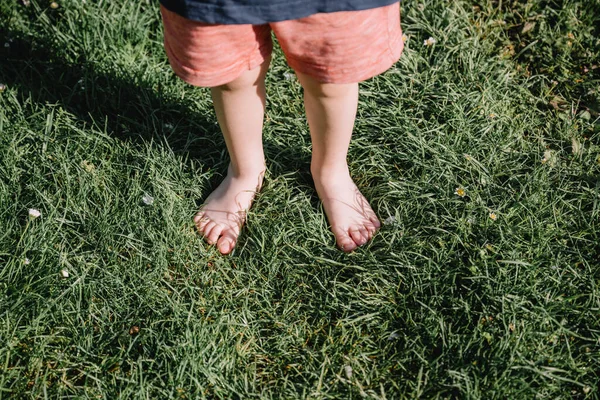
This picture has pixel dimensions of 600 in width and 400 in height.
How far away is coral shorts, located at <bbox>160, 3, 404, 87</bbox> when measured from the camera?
1396 millimetres

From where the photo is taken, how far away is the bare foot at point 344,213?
203 cm

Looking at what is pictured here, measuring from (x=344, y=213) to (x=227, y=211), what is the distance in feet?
1.33

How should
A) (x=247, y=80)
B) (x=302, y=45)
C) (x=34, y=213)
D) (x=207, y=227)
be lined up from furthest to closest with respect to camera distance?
(x=207, y=227) → (x=34, y=213) → (x=247, y=80) → (x=302, y=45)

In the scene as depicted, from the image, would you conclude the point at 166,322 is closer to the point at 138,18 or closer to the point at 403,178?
the point at 403,178

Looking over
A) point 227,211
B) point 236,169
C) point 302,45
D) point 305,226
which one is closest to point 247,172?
point 236,169

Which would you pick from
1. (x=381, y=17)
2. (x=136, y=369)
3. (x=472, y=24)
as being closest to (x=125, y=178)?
(x=136, y=369)

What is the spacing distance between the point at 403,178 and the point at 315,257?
44cm

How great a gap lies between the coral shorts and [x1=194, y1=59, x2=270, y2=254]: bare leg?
202 mm

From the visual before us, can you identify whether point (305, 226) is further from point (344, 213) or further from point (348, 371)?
point (348, 371)

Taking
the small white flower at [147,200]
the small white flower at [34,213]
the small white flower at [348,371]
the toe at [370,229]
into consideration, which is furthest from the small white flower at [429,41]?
the small white flower at [34,213]

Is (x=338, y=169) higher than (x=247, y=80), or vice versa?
(x=247, y=80)

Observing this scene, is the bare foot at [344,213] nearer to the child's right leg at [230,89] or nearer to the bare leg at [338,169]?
the bare leg at [338,169]

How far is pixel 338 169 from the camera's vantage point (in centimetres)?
201

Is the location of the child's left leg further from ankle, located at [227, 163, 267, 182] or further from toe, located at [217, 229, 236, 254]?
toe, located at [217, 229, 236, 254]
